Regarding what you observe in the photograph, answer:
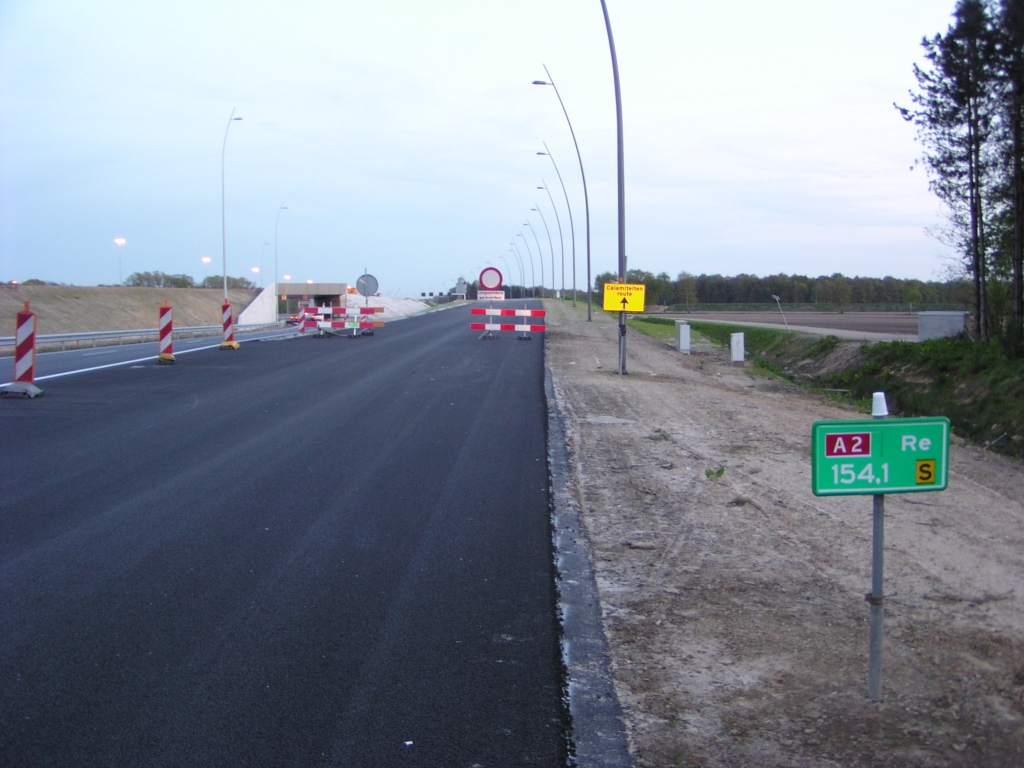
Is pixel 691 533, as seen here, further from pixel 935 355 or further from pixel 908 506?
pixel 935 355

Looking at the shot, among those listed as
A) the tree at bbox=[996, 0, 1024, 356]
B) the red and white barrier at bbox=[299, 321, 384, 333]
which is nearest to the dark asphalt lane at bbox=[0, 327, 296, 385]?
the red and white barrier at bbox=[299, 321, 384, 333]

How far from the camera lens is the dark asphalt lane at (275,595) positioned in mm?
3670

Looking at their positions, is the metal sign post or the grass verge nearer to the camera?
the metal sign post

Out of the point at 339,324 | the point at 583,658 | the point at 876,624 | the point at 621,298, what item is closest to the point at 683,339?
the point at 621,298

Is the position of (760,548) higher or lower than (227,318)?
lower

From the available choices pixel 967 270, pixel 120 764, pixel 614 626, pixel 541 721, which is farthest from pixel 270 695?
pixel 967 270

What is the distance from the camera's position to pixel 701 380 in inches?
770

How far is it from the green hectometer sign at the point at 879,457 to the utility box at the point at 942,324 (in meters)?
21.5

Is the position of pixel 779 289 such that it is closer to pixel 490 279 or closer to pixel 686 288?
pixel 686 288

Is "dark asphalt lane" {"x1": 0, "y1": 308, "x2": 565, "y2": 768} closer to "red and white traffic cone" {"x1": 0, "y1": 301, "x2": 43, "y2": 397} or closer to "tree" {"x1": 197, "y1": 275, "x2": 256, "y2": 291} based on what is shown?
"red and white traffic cone" {"x1": 0, "y1": 301, "x2": 43, "y2": 397}

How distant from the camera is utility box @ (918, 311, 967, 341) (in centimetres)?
2359

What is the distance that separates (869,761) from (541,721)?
1305 millimetres

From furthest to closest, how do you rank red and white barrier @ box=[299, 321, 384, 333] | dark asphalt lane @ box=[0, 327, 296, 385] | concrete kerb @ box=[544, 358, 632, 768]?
red and white barrier @ box=[299, 321, 384, 333], dark asphalt lane @ box=[0, 327, 296, 385], concrete kerb @ box=[544, 358, 632, 768]

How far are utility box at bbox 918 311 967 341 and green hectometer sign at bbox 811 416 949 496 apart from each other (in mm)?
21532
